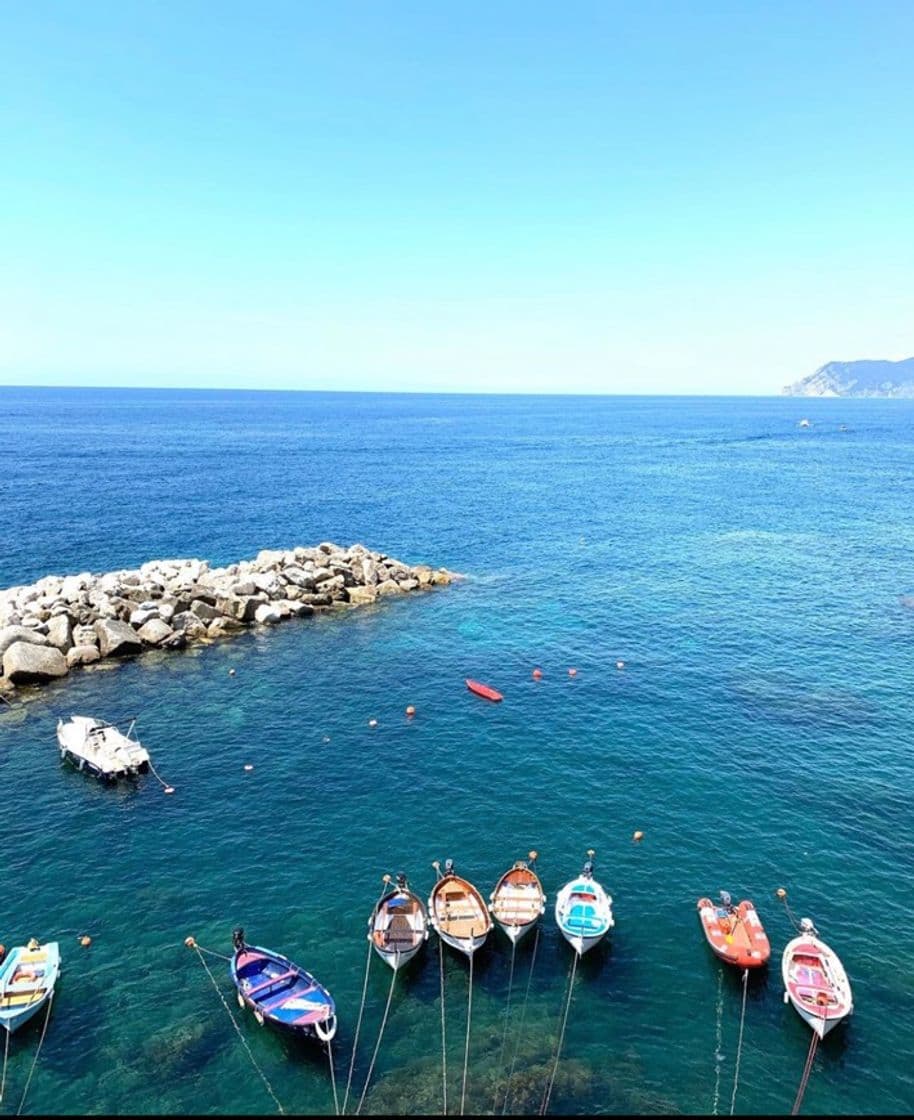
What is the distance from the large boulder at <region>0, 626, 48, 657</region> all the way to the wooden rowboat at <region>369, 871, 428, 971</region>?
4571 cm

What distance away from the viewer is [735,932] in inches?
1454

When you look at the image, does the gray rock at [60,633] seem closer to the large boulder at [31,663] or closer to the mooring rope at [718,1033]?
the large boulder at [31,663]

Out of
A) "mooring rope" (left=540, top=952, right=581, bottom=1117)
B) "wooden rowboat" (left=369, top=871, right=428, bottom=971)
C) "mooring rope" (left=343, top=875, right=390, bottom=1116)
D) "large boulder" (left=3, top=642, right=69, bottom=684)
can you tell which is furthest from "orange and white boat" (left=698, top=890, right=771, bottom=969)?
"large boulder" (left=3, top=642, right=69, bottom=684)

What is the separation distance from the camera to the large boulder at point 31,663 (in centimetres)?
6362

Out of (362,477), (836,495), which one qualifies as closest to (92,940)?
(362,477)

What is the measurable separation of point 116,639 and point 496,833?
1755 inches

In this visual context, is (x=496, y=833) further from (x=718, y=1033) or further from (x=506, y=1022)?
(x=718, y=1033)

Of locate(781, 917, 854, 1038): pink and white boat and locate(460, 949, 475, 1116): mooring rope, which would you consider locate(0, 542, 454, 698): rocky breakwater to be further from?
locate(781, 917, 854, 1038): pink and white boat

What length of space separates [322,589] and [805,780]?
56.5 m

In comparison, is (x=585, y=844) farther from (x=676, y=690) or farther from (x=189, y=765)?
(x=189, y=765)

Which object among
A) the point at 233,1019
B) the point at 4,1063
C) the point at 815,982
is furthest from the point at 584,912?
the point at 4,1063

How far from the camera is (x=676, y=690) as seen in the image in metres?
63.6

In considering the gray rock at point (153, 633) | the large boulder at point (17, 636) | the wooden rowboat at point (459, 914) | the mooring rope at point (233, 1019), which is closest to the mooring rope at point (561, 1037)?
the wooden rowboat at point (459, 914)

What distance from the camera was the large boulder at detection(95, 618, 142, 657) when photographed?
70250 mm
